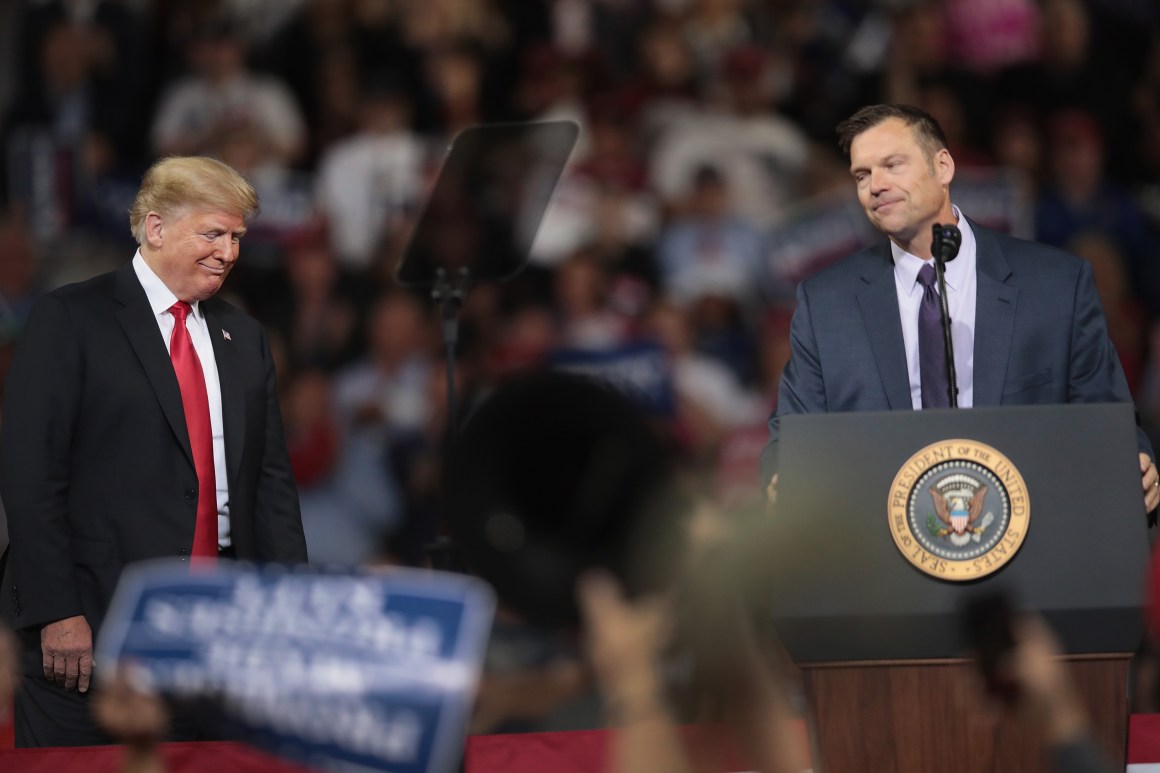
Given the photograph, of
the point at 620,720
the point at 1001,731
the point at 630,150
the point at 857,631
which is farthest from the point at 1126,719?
the point at 630,150

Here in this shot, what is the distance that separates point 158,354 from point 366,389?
2.91m

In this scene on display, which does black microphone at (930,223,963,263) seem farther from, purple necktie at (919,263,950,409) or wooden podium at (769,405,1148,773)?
wooden podium at (769,405,1148,773)

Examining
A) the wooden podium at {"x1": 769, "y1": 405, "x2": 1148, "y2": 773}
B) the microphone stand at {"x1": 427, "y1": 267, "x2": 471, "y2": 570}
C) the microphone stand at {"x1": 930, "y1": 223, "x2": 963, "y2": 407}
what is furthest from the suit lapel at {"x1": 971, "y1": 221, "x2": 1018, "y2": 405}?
the microphone stand at {"x1": 427, "y1": 267, "x2": 471, "y2": 570}

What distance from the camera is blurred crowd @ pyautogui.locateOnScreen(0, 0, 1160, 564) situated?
18.0ft

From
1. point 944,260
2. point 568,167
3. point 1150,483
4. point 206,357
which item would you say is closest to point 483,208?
point 206,357

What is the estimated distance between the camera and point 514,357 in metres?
5.35

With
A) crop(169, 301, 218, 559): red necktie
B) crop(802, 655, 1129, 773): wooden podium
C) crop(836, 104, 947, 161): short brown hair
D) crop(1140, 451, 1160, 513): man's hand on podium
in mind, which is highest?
crop(836, 104, 947, 161): short brown hair

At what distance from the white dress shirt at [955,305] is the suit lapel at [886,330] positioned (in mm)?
15

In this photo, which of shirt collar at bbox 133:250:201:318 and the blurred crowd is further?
the blurred crowd

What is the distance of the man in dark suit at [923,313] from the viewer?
2.68 metres

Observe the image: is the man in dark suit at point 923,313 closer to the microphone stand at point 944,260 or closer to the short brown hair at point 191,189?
the microphone stand at point 944,260

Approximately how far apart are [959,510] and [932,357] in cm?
56

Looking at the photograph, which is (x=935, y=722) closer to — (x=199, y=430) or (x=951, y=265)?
(x=951, y=265)

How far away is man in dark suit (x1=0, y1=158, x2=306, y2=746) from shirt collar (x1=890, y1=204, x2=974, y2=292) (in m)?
1.11
